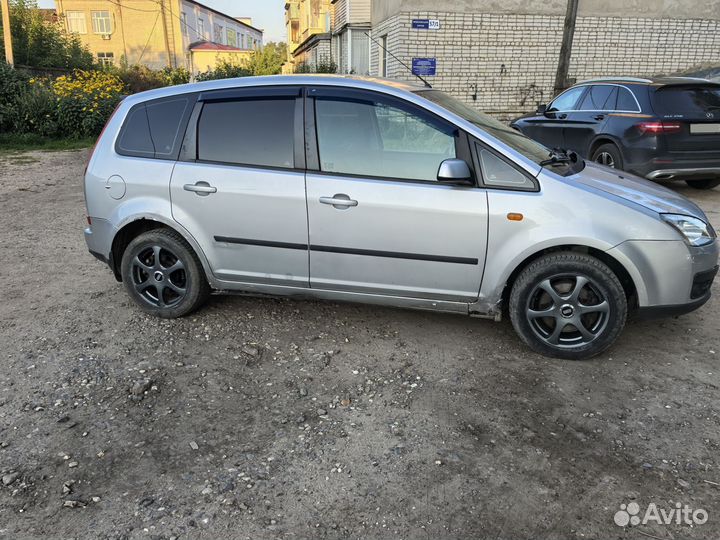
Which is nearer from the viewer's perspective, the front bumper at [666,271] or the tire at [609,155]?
the front bumper at [666,271]

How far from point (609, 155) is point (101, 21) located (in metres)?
49.3

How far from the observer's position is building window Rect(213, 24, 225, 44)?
59969mm

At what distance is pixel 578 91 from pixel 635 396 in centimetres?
703

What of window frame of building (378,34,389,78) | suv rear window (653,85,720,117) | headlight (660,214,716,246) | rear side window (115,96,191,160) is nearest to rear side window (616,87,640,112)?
suv rear window (653,85,720,117)

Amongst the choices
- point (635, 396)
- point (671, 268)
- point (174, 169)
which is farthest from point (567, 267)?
point (174, 169)

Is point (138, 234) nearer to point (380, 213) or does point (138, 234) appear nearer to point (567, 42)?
point (380, 213)

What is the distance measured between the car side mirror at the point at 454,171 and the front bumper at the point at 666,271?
3.35 ft

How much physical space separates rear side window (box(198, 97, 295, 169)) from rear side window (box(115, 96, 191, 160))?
18cm

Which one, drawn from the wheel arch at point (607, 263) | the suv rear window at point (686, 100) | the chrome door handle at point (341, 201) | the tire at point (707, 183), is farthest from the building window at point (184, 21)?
the wheel arch at point (607, 263)

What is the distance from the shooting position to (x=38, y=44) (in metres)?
29.6

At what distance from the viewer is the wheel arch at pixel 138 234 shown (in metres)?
4.19

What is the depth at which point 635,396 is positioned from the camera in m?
3.41

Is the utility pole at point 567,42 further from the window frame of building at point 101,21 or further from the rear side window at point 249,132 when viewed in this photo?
the window frame of building at point 101,21

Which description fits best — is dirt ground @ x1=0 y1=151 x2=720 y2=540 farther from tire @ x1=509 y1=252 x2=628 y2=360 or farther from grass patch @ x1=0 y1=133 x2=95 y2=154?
grass patch @ x1=0 y1=133 x2=95 y2=154
